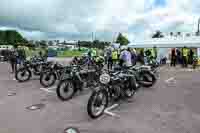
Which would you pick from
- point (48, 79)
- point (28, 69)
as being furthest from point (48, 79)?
point (28, 69)

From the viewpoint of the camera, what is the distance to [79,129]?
3.80 meters

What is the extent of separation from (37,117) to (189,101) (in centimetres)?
452

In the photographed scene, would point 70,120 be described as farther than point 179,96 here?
No

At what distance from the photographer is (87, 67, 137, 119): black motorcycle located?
4.42 m

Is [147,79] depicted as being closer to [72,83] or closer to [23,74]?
[72,83]

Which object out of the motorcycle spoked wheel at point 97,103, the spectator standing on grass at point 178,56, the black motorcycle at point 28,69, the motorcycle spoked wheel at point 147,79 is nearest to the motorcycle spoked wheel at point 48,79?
the black motorcycle at point 28,69

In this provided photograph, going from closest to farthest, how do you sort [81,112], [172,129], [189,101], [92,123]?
[172,129], [92,123], [81,112], [189,101]

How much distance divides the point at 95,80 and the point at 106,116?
7.68 ft

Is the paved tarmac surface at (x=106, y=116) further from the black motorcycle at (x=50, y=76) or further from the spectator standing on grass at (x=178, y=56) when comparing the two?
the spectator standing on grass at (x=178, y=56)

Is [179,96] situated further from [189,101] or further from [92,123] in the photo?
[92,123]

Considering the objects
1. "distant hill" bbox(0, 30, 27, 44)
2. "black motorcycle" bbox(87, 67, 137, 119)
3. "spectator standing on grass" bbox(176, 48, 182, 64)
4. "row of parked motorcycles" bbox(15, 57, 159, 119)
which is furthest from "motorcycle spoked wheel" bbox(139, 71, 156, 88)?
"distant hill" bbox(0, 30, 27, 44)

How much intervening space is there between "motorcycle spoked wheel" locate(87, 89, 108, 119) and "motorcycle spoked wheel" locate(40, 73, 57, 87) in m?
3.98

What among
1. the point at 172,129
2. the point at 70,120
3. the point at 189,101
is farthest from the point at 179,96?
the point at 70,120

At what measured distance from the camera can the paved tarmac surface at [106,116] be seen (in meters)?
3.84
